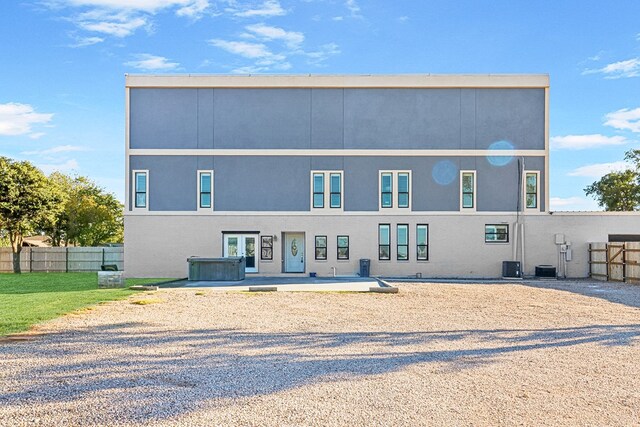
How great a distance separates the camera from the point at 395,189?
28.8 metres

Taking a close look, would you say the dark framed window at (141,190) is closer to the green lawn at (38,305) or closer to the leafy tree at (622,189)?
the green lawn at (38,305)

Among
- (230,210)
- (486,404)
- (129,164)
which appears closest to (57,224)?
(129,164)

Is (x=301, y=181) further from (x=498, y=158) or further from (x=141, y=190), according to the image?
(x=498, y=158)

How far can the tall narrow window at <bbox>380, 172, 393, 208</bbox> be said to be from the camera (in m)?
28.8

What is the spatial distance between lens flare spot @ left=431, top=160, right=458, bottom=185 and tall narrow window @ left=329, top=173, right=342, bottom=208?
5.09 meters

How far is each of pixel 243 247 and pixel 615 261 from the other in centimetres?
1862

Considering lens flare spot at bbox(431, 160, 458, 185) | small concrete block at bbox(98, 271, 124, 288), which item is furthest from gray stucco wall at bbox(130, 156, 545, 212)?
small concrete block at bbox(98, 271, 124, 288)

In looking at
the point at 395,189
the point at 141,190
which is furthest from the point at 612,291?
the point at 141,190

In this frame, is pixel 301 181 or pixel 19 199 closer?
pixel 301 181

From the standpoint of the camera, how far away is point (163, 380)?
21.8ft

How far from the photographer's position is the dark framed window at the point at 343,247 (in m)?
28.4

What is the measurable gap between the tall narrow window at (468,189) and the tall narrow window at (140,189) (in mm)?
17132

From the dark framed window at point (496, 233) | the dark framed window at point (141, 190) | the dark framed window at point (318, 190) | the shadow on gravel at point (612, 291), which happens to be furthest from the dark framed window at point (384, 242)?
the dark framed window at point (141, 190)

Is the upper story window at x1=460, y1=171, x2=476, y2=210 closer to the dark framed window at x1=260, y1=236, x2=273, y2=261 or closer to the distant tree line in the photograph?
the dark framed window at x1=260, y1=236, x2=273, y2=261
